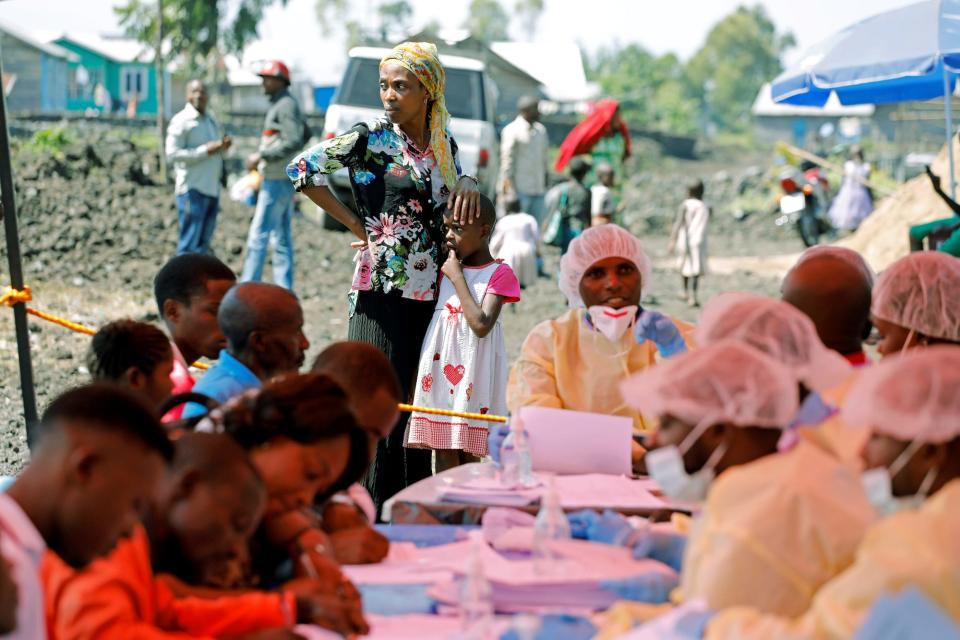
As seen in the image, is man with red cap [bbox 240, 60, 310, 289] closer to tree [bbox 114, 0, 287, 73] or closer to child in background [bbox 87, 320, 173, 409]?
child in background [bbox 87, 320, 173, 409]

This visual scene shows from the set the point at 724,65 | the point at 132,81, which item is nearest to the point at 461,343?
the point at 132,81

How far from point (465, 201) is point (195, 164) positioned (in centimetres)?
722

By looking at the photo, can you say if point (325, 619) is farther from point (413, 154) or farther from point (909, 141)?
point (909, 141)

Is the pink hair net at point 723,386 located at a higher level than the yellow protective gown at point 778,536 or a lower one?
higher

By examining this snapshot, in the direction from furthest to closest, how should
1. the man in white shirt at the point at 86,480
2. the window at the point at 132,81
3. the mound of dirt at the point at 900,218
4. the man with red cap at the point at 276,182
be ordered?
1. the window at the point at 132,81
2. the mound of dirt at the point at 900,218
3. the man with red cap at the point at 276,182
4. the man in white shirt at the point at 86,480

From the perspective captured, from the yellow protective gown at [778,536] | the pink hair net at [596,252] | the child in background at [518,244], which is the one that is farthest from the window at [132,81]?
the yellow protective gown at [778,536]

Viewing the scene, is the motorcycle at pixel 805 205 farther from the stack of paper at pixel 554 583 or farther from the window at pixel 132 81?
the window at pixel 132 81

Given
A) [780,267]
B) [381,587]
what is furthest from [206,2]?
[381,587]

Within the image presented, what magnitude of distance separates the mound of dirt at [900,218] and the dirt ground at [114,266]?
1526mm

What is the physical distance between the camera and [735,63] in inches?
4956

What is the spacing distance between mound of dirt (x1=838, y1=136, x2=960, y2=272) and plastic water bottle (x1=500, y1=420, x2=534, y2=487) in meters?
15.4

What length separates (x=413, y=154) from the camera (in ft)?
18.8

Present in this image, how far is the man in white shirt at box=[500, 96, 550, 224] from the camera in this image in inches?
600

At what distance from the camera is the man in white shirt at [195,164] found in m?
12.1
